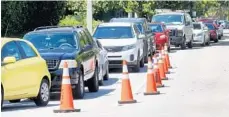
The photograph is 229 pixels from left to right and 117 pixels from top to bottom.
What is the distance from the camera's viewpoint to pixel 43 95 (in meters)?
14.8

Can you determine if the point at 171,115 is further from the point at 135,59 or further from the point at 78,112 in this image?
the point at 135,59

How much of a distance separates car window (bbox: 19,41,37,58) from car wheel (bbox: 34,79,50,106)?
59cm

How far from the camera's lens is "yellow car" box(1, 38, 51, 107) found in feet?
44.0

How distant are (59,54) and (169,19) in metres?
26.0

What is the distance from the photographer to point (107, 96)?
16.8 m

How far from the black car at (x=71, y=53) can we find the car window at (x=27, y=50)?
1.25 metres

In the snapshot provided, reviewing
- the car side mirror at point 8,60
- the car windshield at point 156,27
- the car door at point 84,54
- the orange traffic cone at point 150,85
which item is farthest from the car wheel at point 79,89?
the car windshield at point 156,27

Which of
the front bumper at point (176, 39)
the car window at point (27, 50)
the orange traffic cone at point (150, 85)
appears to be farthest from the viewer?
the front bumper at point (176, 39)

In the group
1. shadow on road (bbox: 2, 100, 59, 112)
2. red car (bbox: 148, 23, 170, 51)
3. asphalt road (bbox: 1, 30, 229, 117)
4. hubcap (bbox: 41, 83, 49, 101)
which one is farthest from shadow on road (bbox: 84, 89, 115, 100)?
red car (bbox: 148, 23, 170, 51)

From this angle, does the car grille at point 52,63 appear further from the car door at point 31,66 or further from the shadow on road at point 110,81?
the shadow on road at point 110,81

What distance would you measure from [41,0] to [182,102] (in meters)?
23.8

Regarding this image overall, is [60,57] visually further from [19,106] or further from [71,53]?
[19,106]

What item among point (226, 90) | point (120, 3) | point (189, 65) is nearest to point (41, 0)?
point (189, 65)

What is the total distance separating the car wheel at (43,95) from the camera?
14648 mm
